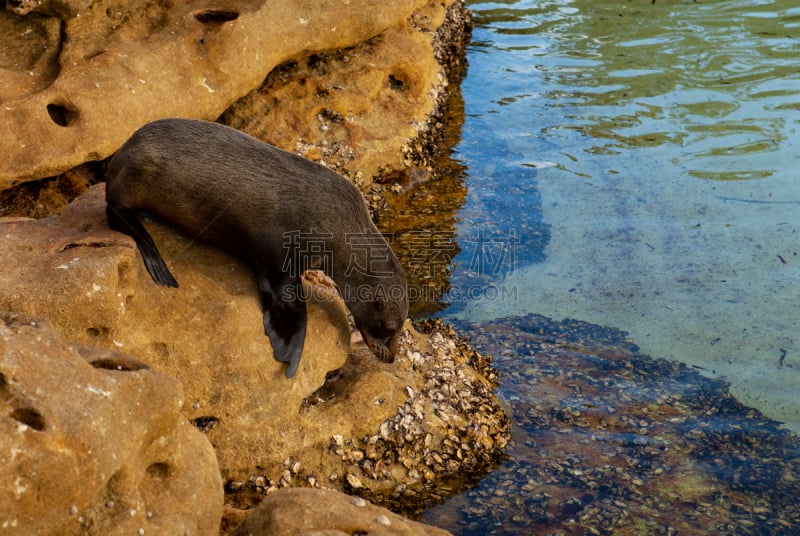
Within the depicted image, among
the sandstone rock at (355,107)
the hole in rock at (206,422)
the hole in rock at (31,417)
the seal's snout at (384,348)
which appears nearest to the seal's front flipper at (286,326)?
the hole in rock at (206,422)

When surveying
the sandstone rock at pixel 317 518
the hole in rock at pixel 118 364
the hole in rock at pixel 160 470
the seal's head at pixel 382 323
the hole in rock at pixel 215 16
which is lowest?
the seal's head at pixel 382 323

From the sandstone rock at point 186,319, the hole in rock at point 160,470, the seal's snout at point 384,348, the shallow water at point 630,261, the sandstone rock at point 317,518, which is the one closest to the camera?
the sandstone rock at point 317,518

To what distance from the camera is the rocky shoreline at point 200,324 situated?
10.6 ft

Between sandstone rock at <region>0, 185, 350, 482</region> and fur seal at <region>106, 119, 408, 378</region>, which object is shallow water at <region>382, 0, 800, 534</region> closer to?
sandstone rock at <region>0, 185, 350, 482</region>

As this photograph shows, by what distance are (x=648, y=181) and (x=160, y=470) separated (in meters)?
7.76

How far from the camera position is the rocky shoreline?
323cm

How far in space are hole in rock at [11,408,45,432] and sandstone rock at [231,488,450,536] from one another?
1001 mm

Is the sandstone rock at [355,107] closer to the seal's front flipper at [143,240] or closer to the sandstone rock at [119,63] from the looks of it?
the sandstone rock at [119,63]

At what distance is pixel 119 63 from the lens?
7348 mm

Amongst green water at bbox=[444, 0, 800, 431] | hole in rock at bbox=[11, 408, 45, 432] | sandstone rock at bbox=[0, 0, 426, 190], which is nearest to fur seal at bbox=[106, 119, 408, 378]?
sandstone rock at bbox=[0, 0, 426, 190]

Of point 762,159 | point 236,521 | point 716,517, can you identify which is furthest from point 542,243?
point 236,521

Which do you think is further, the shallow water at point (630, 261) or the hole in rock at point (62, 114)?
the hole in rock at point (62, 114)

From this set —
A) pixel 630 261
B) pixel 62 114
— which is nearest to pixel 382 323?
pixel 62 114

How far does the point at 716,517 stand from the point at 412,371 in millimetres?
2197
